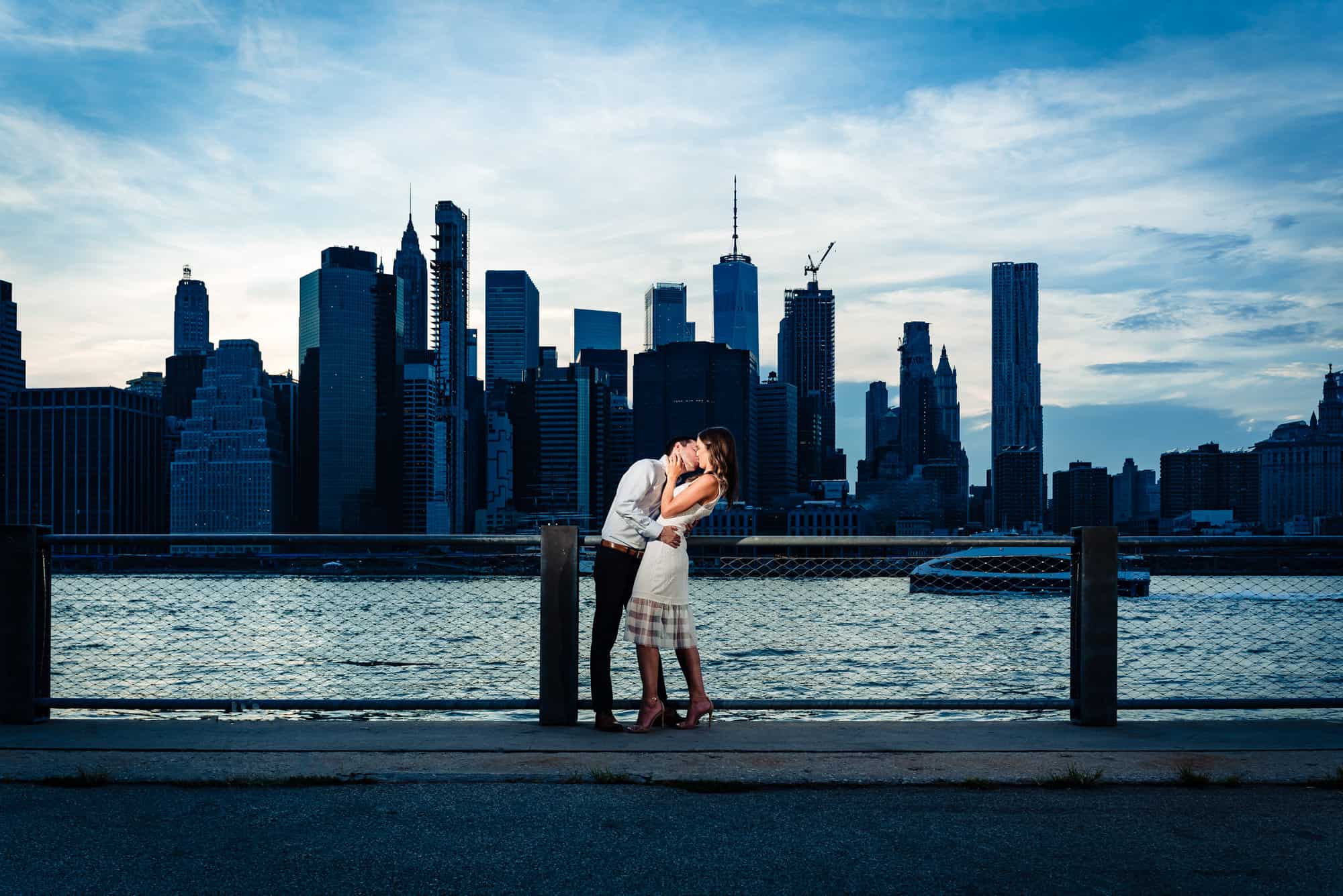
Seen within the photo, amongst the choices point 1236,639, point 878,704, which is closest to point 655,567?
point 878,704

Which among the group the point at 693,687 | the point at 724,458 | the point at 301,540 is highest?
the point at 724,458

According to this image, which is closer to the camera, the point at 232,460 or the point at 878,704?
the point at 878,704

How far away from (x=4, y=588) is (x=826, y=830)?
497cm

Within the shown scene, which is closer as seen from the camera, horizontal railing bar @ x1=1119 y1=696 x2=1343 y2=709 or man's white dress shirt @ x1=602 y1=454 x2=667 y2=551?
man's white dress shirt @ x1=602 y1=454 x2=667 y2=551

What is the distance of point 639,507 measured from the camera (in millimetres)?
6402

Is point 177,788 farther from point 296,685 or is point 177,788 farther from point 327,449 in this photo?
point 327,449

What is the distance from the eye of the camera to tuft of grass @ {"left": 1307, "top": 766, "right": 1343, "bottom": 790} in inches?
199

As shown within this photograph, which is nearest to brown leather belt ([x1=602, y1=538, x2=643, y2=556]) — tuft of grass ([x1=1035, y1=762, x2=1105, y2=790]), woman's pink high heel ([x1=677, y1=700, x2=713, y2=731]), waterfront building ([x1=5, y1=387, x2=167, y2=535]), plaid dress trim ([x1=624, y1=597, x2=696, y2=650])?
plaid dress trim ([x1=624, y1=597, x2=696, y2=650])

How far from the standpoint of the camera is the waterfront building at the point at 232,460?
17562cm

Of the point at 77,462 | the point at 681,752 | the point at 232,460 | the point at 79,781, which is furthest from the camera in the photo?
the point at 232,460

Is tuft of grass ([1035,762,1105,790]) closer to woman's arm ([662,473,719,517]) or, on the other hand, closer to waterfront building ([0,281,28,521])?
woman's arm ([662,473,719,517])

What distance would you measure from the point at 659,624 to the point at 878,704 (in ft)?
5.18

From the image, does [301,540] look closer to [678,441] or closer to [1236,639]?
[678,441]

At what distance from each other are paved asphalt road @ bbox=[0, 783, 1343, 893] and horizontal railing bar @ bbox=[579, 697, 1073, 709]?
5.09 feet
